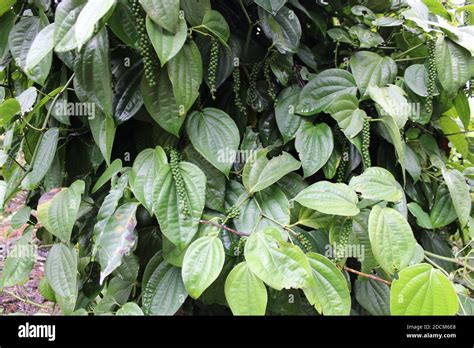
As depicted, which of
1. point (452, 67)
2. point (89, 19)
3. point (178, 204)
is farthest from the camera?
point (452, 67)

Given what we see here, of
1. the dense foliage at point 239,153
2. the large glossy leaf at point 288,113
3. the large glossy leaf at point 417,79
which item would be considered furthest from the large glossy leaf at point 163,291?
the large glossy leaf at point 417,79

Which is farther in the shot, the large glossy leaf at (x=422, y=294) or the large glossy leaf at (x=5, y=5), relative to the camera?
the large glossy leaf at (x=5, y=5)

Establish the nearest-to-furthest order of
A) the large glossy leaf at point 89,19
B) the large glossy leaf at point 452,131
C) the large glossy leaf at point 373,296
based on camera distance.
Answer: the large glossy leaf at point 89,19, the large glossy leaf at point 373,296, the large glossy leaf at point 452,131

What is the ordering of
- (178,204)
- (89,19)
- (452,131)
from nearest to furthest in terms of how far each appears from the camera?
(89,19), (178,204), (452,131)

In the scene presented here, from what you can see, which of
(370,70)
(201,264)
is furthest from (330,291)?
(370,70)

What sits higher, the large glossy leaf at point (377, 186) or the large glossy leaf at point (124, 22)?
the large glossy leaf at point (124, 22)

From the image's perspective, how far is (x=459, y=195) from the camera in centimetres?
80

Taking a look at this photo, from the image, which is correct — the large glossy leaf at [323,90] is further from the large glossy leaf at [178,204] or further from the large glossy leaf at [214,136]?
the large glossy leaf at [178,204]

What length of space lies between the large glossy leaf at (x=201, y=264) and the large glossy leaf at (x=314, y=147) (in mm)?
219

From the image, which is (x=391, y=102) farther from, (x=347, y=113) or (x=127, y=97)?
(x=127, y=97)

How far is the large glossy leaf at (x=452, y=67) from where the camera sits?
76 centimetres

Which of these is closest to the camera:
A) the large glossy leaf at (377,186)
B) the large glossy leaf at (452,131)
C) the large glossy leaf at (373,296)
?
the large glossy leaf at (377,186)

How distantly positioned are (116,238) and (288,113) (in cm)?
39
